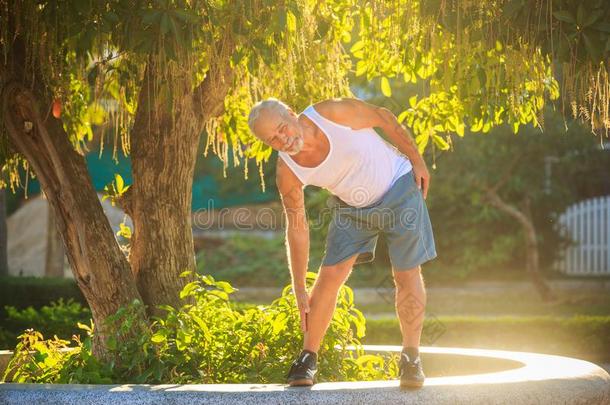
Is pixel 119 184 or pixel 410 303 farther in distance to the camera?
pixel 119 184

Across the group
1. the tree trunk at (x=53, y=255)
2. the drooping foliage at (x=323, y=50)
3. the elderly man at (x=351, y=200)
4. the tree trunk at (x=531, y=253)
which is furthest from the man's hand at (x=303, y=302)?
the tree trunk at (x=53, y=255)

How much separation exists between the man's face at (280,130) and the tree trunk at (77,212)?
1587mm

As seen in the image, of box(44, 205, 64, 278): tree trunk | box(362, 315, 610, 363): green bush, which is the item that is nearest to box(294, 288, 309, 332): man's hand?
box(362, 315, 610, 363): green bush

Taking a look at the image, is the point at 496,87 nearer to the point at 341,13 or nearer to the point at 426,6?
the point at 426,6

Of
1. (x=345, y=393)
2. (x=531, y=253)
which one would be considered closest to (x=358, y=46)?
(x=345, y=393)

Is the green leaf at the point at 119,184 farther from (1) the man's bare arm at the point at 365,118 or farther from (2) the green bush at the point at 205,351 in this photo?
(1) the man's bare arm at the point at 365,118

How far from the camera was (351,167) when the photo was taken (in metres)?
4.25

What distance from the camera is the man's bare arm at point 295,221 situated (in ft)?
14.1

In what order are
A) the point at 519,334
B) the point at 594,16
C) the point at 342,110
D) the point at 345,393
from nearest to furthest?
the point at 345,393 < the point at 342,110 < the point at 594,16 < the point at 519,334

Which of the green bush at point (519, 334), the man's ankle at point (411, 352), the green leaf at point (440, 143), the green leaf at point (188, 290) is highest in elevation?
the green leaf at point (440, 143)

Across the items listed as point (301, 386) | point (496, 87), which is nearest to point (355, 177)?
point (301, 386)

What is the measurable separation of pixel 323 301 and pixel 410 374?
1.96 ft

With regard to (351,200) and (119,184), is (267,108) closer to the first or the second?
(351,200)

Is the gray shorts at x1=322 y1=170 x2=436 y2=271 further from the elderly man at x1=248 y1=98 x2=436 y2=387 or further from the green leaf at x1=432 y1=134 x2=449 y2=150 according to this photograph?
the green leaf at x1=432 y1=134 x2=449 y2=150
